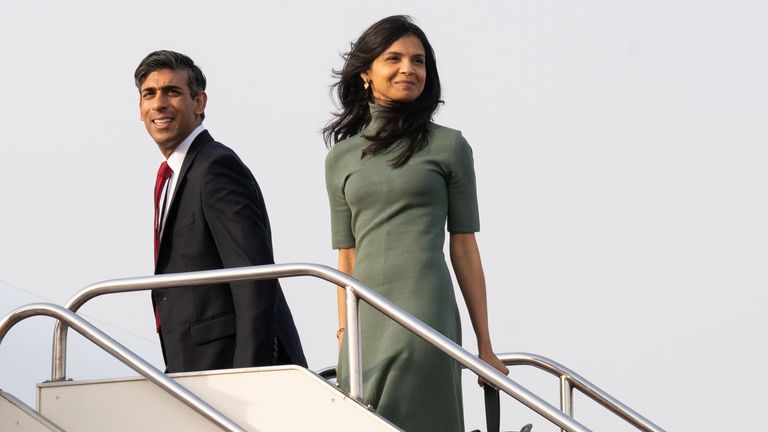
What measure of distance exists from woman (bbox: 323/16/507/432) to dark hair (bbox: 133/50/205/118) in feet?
2.75

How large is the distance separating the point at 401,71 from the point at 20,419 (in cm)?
193

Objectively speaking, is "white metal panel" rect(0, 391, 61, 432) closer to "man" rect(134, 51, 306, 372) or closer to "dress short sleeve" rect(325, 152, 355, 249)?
"man" rect(134, 51, 306, 372)

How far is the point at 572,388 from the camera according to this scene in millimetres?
7273

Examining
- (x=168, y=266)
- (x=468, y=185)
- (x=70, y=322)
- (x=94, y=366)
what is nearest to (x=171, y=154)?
(x=168, y=266)

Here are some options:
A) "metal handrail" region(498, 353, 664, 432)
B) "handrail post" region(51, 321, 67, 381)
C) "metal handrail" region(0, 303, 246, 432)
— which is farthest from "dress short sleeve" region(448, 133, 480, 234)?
"metal handrail" region(498, 353, 664, 432)

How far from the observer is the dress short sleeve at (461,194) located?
212 inches

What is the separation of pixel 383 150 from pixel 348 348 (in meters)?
0.75

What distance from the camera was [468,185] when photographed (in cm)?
542

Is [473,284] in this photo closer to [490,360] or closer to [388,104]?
[490,360]

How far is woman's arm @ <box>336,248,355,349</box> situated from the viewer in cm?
541

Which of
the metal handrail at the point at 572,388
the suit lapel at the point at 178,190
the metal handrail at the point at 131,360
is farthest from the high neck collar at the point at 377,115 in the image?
the metal handrail at the point at 572,388

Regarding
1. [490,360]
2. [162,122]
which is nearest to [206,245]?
[162,122]

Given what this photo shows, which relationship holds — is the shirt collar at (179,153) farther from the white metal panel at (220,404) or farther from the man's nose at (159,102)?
the white metal panel at (220,404)

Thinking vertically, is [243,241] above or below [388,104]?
below
